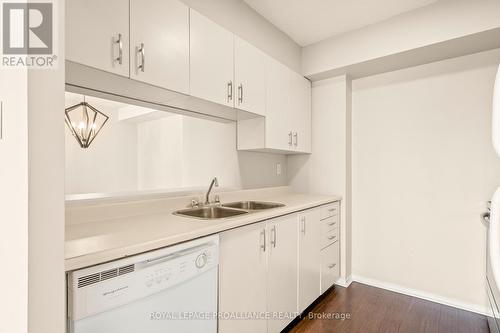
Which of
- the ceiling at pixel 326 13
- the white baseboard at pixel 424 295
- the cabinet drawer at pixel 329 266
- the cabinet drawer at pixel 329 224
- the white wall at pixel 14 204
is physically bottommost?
the white baseboard at pixel 424 295

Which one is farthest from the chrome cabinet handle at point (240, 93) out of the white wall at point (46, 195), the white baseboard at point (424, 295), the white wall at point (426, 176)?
the white baseboard at point (424, 295)

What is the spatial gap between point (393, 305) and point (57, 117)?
104 inches

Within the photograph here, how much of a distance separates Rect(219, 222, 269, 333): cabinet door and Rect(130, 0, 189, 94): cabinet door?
0.91m

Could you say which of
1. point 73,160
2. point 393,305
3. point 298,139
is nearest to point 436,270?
point 393,305

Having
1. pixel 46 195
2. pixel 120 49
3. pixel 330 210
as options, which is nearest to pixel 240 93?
pixel 120 49

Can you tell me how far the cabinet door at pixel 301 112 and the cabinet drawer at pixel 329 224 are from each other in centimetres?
73

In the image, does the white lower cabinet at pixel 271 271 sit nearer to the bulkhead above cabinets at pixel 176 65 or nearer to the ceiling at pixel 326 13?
the bulkhead above cabinets at pixel 176 65

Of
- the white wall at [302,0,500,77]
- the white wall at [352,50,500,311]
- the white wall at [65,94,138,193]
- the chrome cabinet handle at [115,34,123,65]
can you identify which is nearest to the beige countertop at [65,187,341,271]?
the white wall at [65,94,138,193]

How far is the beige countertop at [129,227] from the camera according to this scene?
2.86ft

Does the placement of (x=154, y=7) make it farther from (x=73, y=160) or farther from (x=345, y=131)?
(x=345, y=131)

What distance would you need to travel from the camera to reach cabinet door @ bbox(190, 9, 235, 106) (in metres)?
1.55

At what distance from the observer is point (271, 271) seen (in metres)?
1.61
